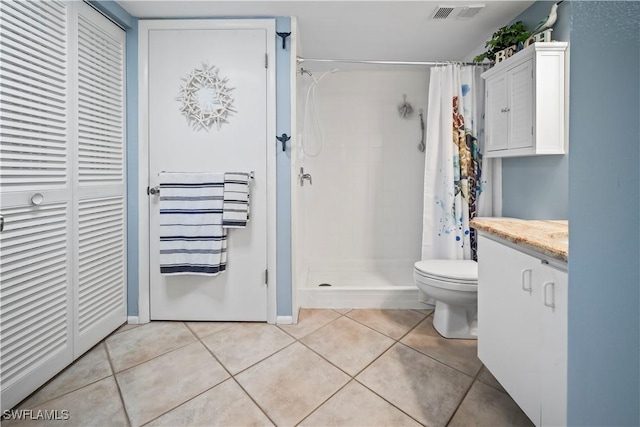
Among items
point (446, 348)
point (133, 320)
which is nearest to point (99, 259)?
point (133, 320)

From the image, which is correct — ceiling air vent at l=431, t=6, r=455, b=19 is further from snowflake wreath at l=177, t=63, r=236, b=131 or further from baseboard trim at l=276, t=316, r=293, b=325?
baseboard trim at l=276, t=316, r=293, b=325

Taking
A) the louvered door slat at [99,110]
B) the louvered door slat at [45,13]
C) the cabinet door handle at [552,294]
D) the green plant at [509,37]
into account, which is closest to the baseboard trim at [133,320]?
the louvered door slat at [99,110]

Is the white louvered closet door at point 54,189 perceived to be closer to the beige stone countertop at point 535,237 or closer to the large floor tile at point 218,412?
the large floor tile at point 218,412

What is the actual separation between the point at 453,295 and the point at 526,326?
0.77 meters

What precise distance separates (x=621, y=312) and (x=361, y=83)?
10.1 ft

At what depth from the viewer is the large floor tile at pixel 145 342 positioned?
1.70m

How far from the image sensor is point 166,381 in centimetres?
151

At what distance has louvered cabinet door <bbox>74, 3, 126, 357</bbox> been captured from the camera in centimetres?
170

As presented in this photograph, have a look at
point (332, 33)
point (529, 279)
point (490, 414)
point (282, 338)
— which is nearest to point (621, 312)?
point (529, 279)

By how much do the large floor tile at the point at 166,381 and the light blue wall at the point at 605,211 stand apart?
4.90 ft

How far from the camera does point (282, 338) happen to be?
1915mm

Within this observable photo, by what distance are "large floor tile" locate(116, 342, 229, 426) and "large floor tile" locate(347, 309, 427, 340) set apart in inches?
38.5

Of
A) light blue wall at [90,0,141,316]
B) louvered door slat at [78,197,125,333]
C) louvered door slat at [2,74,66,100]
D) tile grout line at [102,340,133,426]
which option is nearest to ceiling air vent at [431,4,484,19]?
light blue wall at [90,0,141,316]

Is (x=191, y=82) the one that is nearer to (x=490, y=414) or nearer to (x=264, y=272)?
(x=264, y=272)
